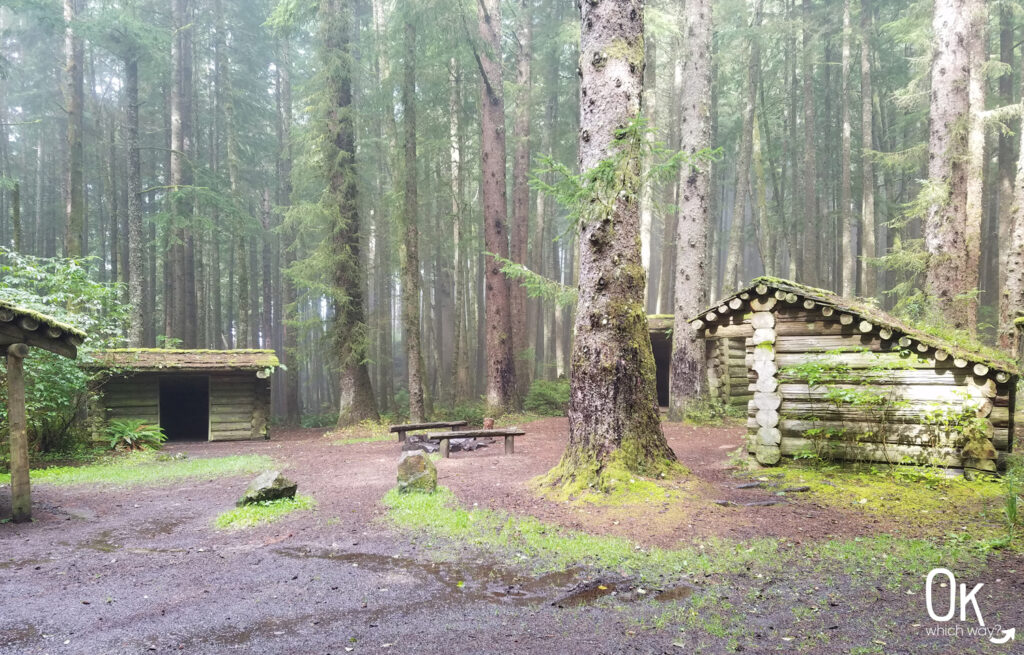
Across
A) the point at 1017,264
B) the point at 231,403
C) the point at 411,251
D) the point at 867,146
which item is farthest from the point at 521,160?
the point at 1017,264

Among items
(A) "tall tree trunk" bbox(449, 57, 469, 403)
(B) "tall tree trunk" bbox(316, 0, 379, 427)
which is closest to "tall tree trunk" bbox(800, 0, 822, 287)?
(A) "tall tree trunk" bbox(449, 57, 469, 403)

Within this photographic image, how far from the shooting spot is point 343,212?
1709cm

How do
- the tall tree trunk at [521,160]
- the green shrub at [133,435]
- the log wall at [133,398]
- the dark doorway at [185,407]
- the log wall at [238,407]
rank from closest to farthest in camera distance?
the green shrub at [133,435], the log wall at [133,398], the log wall at [238,407], the tall tree trunk at [521,160], the dark doorway at [185,407]

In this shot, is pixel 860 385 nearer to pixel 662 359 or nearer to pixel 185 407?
pixel 662 359

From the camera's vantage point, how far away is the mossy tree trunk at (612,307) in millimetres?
7133

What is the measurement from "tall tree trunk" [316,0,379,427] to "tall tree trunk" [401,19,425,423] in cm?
225

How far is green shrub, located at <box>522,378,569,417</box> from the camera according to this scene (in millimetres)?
17953

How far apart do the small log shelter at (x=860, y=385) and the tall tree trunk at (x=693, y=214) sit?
519cm

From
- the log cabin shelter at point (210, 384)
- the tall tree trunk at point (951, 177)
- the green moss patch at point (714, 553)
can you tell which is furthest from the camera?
the log cabin shelter at point (210, 384)

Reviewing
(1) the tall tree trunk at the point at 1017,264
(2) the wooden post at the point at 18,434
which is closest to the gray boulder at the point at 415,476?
(2) the wooden post at the point at 18,434

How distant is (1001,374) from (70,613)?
33.6 ft

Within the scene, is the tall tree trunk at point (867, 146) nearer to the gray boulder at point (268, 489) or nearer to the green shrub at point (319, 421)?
the gray boulder at point (268, 489)

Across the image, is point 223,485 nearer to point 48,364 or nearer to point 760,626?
point 48,364

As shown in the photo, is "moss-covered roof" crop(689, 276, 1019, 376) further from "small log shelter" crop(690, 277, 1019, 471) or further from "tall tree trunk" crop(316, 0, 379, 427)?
"tall tree trunk" crop(316, 0, 379, 427)
